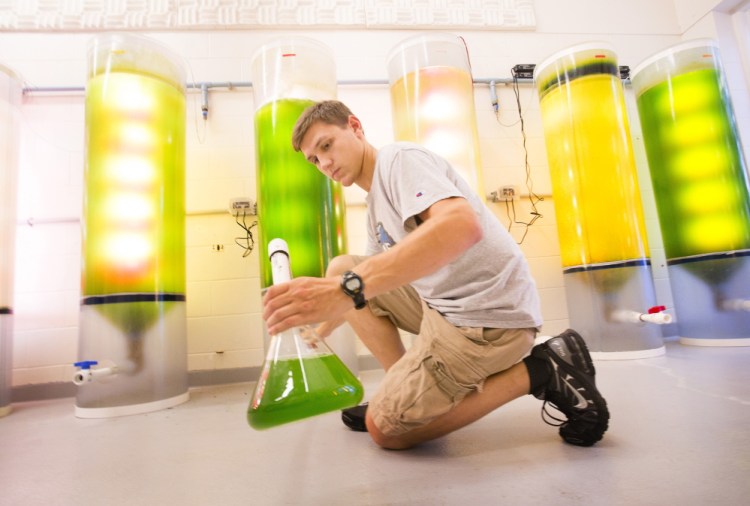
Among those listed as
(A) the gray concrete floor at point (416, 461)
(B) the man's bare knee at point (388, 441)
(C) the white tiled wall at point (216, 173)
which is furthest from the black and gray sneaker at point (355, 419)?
(C) the white tiled wall at point (216, 173)

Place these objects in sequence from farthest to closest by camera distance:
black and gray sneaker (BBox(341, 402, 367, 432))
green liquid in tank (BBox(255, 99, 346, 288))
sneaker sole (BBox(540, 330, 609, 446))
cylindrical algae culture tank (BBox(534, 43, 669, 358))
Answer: cylindrical algae culture tank (BBox(534, 43, 669, 358)) → green liquid in tank (BBox(255, 99, 346, 288)) → black and gray sneaker (BBox(341, 402, 367, 432)) → sneaker sole (BBox(540, 330, 609, 446))

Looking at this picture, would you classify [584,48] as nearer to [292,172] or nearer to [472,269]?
[292,172]

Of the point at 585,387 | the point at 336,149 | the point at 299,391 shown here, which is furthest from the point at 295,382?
the point at 585,387

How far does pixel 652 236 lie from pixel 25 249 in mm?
3707

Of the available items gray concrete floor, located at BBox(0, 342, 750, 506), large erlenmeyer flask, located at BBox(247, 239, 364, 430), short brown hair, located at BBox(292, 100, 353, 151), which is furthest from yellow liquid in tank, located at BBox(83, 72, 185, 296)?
large erlenmeyer flask, located at BBox(247, 239, 364, 430)

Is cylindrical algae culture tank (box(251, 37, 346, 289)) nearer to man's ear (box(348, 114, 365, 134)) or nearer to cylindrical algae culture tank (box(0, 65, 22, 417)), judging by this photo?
man's ear (box(348, 114, 365, 134))

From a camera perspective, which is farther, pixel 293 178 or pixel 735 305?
pixel 735 305

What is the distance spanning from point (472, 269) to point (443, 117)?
1.27m

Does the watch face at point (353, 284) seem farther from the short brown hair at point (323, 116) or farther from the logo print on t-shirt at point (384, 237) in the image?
the short brown hair at point (323, 116)

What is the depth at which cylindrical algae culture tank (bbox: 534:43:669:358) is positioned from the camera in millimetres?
1981

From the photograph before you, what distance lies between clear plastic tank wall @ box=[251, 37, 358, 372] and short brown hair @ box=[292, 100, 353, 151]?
824mm

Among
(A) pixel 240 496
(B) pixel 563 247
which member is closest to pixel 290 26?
(B) pixel 563 247

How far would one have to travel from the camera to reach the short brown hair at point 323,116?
3.38ft

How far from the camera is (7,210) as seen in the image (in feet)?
5.96
